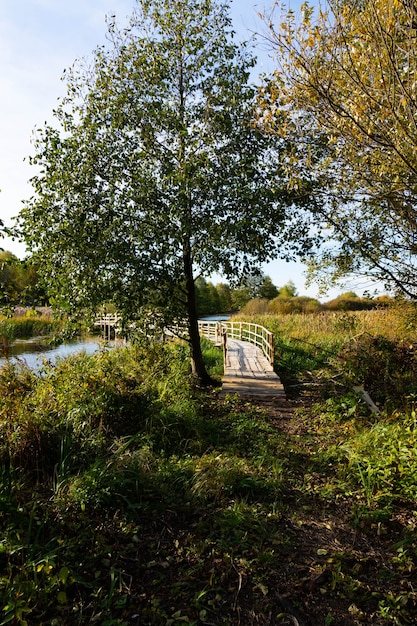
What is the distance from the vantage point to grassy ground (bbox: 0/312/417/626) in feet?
9.81

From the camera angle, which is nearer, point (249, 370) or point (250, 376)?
point (250, 376)

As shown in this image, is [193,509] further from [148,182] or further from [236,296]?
[236,296]

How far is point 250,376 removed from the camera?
10836mm

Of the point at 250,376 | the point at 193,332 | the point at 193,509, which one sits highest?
the point at 193,332

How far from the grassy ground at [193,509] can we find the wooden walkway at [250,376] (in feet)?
6.25

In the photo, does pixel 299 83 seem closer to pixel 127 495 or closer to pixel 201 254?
pixel 201 254

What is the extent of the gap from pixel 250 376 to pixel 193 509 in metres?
A: 6.74

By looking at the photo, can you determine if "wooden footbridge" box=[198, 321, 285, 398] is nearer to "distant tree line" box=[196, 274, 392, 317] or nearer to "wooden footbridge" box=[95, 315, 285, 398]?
"wooden footbridge" box=[95, 315, 285, 398]

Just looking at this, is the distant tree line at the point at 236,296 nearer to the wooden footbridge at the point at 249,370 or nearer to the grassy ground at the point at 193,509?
the grassy ground at the point at 193,509

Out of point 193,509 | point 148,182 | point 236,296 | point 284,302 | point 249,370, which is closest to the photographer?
point 193,509

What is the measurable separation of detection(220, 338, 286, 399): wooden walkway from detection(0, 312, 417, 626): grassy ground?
1905mm

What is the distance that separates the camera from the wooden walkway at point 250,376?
9.59 m

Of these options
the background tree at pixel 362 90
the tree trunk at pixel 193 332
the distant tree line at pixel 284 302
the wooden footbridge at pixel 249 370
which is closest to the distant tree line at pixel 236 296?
the distant tree line at pixel 284 302

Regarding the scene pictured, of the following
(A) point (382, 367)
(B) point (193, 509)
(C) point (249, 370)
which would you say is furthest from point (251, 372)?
(B) point (193, 509)
